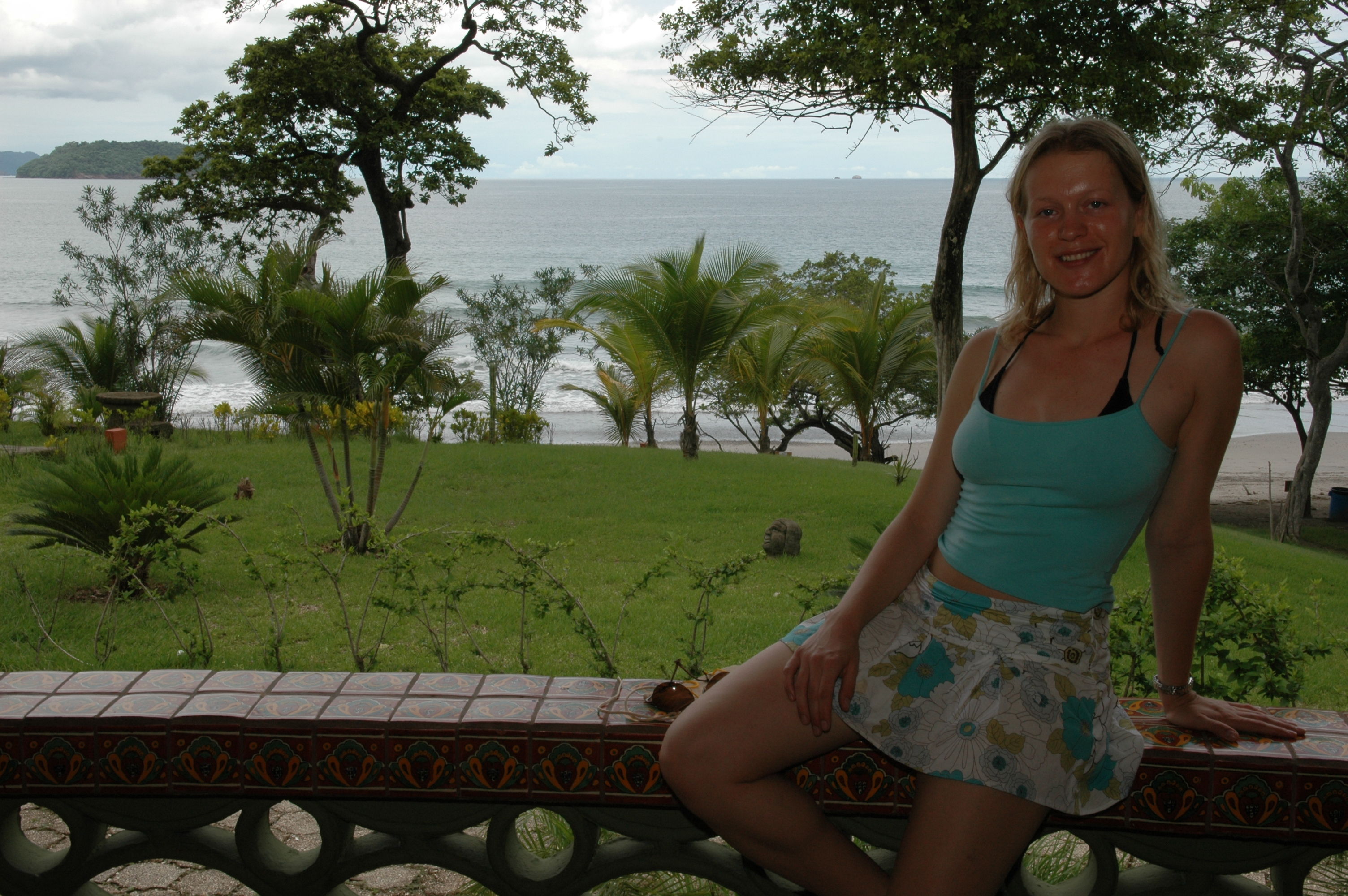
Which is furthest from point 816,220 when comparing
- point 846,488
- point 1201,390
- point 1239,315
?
point 1201,390

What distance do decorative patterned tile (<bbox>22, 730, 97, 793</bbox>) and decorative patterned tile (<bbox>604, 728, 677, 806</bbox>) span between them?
832mm

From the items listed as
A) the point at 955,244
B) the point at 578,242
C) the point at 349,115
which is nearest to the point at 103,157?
the point at 578,242

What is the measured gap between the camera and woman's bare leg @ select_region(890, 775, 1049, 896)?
145 centimetres

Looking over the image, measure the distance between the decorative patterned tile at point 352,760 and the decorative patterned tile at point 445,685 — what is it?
0.49 feet

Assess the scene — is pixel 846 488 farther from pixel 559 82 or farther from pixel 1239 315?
pixel 1239 315

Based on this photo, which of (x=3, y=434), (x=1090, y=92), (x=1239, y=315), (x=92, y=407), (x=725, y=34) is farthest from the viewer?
(x=1239, y=315)

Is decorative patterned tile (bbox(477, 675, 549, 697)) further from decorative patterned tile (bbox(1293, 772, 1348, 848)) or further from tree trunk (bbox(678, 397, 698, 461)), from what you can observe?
tree trunk (bbox(678, 397, 698, 461))

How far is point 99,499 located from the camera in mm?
5387

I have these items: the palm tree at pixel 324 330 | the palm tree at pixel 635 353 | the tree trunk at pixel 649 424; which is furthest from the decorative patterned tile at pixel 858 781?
the tree trunk at pixel 649 424

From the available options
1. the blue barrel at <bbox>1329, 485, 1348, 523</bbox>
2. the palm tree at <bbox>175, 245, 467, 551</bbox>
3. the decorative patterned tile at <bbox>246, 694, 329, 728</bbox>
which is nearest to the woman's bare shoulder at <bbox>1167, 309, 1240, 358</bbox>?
the decorative patterned tile at <bbox>246, 694, 329, 728</bbox>

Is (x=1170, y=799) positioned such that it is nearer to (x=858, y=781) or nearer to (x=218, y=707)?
(x=858, y=781)

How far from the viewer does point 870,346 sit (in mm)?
13094

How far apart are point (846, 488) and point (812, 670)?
870 cm

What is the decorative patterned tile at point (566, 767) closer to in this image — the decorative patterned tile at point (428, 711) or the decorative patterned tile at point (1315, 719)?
the decorative patterned tile at point (428, 711)
